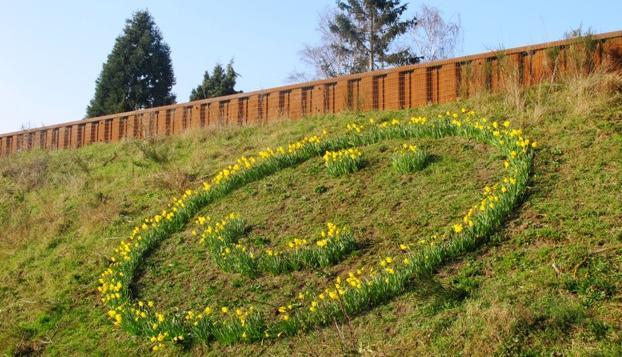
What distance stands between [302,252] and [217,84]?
24.5 m

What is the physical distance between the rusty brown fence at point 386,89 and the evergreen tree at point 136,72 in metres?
16.1

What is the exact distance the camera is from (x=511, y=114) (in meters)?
7.93

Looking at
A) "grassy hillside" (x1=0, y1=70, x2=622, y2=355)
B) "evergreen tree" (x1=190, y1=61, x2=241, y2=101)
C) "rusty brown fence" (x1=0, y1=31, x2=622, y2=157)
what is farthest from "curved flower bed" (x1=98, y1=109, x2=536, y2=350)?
"evergreen tree" (x1=190, y1=61, x2=241, y2=101)

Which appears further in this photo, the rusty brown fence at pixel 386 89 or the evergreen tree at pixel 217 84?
the evergreen tree at pixel 217 84

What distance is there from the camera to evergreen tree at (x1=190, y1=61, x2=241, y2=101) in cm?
2945

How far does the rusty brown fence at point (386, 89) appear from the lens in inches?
340

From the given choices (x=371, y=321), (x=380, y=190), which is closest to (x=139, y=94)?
(x=380, y=190)

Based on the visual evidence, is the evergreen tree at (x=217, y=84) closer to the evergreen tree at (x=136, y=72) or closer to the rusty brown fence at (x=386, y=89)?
the evergreen tree at (x=136, y=72)

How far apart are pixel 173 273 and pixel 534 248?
149 inches

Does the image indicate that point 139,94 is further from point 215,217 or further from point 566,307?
point 566,307

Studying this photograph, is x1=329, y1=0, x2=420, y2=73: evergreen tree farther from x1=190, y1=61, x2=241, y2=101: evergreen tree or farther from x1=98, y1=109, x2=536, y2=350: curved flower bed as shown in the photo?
x1=98, y1=109, x2=536, y2=350: curved flower bed

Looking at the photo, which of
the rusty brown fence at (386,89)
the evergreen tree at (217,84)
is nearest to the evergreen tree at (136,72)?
the evergreen tree at (217,84)

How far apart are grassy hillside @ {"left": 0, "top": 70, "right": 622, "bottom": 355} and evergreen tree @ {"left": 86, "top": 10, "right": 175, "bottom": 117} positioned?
2030 cm

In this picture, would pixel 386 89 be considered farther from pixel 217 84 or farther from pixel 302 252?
pixel 217 84
